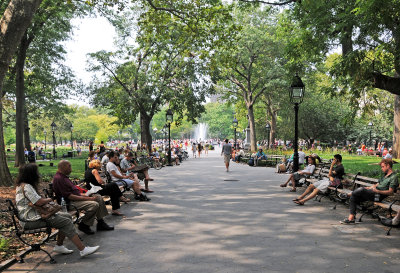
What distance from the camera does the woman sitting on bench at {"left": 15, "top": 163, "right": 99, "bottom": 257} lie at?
482 cm

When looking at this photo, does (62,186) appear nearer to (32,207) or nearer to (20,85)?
(32,207)

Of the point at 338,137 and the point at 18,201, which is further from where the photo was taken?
the point at 338,137

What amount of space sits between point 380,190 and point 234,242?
3.47 m

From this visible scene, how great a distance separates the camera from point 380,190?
6.82 m

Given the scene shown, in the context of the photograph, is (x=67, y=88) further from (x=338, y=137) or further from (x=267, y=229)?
(x=338, y=137)

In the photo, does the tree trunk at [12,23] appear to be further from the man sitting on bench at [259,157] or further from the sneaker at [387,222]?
the man sitting on bench at [259,157]

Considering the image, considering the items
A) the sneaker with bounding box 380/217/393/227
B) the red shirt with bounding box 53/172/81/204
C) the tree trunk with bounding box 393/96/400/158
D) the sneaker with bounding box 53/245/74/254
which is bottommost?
the sneaker with bounding box 53/245/74/254

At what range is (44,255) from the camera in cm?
513

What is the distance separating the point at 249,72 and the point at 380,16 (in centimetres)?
2634

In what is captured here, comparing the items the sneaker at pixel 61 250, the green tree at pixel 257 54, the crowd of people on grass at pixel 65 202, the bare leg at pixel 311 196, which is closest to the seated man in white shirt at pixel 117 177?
the crowd of people on grass at pixel 65 202

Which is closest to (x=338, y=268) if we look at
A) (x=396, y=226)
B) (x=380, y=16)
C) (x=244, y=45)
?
(x=396, y=226)

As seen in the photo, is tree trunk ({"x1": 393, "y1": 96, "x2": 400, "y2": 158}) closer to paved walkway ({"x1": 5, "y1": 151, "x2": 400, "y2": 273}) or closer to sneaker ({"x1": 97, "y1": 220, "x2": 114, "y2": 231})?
paved walkway ({"x1": 5, "y1": 151, "x2": 400, "y2": 273})

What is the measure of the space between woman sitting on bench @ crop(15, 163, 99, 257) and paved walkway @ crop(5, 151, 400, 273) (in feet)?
1.19

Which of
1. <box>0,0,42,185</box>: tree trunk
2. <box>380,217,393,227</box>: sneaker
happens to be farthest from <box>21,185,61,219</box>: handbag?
<box>380,217,393,227</box>: sneaker
